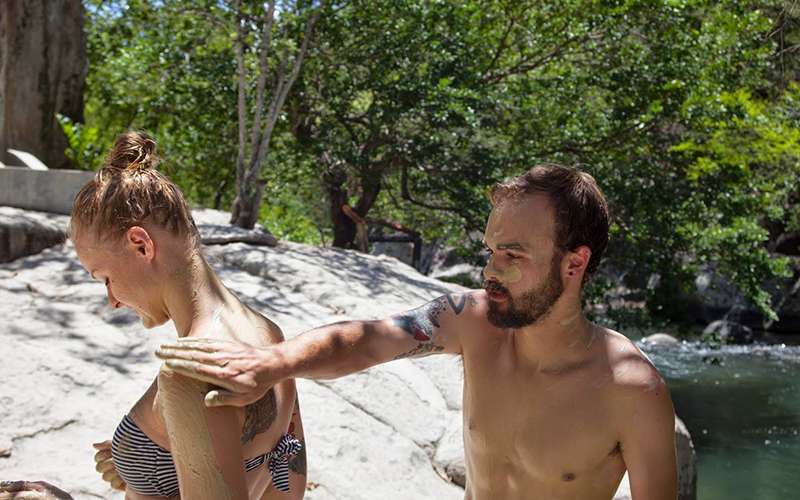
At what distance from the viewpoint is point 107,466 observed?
2.31 metres

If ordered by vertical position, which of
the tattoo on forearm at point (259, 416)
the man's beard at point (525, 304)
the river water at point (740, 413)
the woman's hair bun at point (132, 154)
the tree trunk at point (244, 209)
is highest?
the woman's hair bun at point (132, 154)

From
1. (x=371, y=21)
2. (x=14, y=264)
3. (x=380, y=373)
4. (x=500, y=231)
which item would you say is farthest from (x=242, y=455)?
(x=371, y=21)

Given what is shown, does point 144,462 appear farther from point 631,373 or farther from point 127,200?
point 631,373

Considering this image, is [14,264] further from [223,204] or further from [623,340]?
[223,204]

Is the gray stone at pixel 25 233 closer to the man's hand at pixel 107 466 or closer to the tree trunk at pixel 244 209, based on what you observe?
the tree trunk at pixel 244 209

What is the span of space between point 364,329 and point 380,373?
327cm

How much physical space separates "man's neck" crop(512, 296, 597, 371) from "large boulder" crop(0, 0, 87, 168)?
24.0 ft

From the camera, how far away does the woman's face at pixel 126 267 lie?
75.9 inches

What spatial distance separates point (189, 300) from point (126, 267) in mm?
149

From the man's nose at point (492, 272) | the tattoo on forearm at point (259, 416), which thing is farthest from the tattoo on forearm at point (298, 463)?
the man's nose at point (492, 272)

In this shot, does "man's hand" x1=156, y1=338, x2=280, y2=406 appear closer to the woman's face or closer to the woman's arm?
the woman's arm

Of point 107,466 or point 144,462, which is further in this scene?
point 107,466

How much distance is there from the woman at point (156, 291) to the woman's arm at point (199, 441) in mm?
14

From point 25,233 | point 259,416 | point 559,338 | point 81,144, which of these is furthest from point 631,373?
point 81,144
